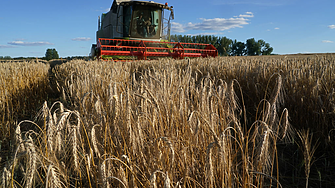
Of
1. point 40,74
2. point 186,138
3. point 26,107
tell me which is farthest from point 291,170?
point 40,74

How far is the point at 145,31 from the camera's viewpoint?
10.6 metres

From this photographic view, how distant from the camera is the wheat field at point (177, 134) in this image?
98 centimetres

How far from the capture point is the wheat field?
3.23ft

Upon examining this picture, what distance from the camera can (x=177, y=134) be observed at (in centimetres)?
135

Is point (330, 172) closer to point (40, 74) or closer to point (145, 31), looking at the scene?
point (40, 74)

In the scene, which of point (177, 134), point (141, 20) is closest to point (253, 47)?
point (141, 20)

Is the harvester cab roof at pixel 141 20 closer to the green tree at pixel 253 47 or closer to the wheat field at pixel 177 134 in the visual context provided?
the wheat field at pixel 177 134

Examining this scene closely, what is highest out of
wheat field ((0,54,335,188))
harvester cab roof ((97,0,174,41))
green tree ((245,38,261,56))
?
green tree ((245,38,261,56))

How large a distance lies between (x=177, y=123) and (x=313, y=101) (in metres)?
1.83

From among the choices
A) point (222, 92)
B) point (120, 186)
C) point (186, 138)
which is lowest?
point (120, 186)

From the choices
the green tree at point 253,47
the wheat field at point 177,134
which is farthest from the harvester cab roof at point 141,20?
the green tree at point 253,47

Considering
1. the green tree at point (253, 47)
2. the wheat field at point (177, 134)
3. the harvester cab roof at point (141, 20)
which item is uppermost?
the green tree at point (253, 47)

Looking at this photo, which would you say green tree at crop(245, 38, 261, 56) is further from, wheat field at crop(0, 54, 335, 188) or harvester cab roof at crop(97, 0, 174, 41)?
wheat field at crop(0, 54, 335, 188)

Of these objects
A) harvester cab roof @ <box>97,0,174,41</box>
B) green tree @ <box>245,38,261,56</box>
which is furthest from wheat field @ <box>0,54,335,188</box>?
green tree @ <box>245,38,261,56</box>
